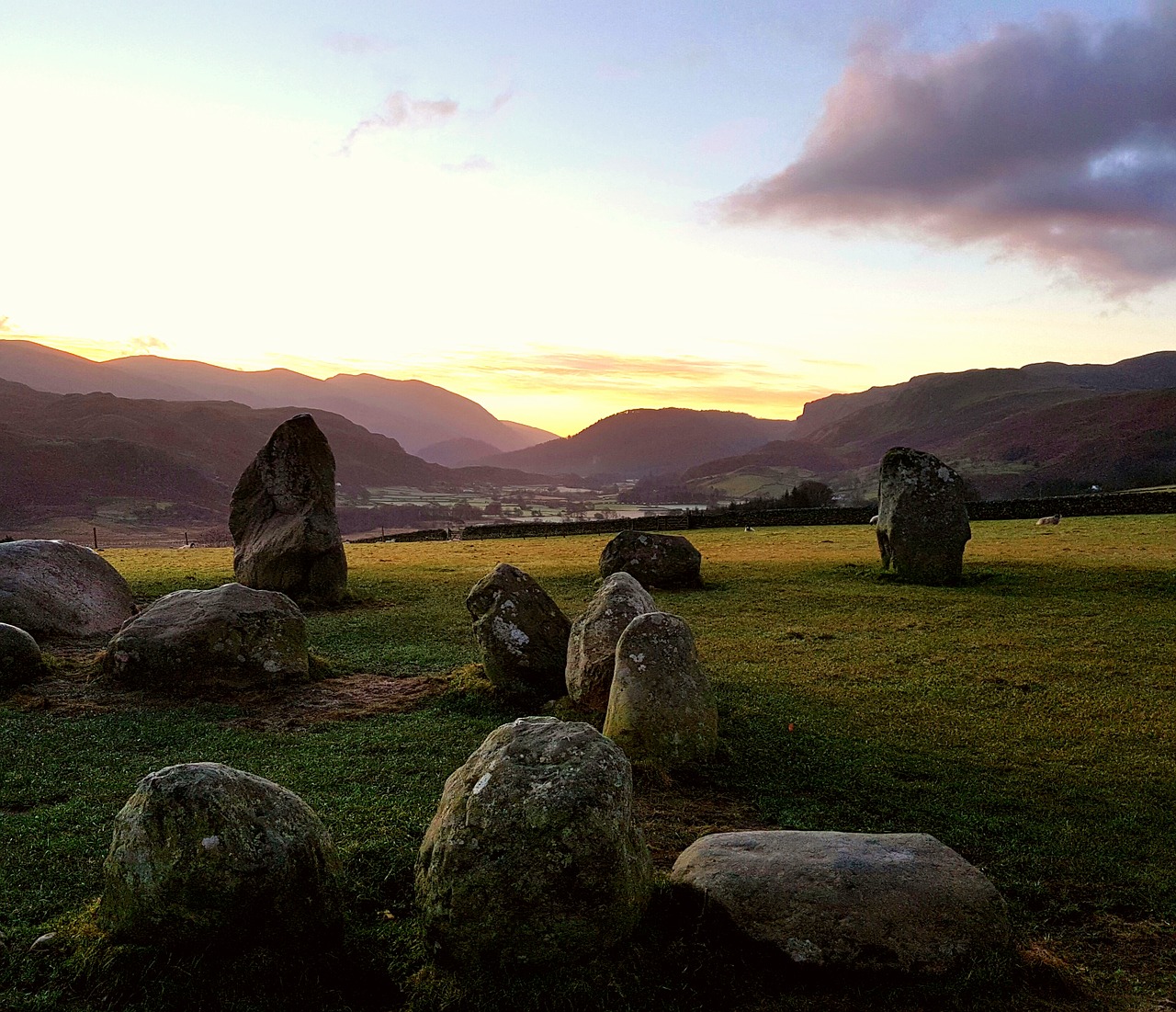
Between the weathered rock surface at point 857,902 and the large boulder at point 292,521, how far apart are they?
1925 centimetres

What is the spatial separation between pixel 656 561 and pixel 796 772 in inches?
608

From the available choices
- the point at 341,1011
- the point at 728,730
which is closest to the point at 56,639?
the point at 728,730

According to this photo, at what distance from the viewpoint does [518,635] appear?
14.6 metres

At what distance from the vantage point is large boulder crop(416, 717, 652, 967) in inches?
232

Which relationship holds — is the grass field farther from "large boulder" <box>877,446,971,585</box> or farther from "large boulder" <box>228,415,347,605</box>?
"large boulder" <box>228,415,347,605</box>

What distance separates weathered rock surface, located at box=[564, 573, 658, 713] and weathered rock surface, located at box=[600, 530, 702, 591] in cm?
1210

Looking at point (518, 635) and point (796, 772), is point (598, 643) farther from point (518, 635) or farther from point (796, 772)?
point (796, 772)

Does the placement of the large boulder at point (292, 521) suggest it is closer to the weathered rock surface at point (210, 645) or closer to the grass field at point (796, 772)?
the grass field at point (796, 772)

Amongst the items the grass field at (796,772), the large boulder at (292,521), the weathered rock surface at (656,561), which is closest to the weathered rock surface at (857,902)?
the grass field at (796,772)

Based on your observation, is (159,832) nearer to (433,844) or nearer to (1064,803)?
(433,844)

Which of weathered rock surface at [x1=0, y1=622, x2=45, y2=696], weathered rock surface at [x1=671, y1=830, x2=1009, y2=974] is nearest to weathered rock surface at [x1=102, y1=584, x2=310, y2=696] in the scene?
weathered rock surface at [x1=0, y1=622, x2=45, y2=696]

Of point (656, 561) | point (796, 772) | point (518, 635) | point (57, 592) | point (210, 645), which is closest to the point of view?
point (796, 772)

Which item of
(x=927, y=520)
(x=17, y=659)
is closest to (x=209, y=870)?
(x=17, y=659)

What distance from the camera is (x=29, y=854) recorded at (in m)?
8.08
